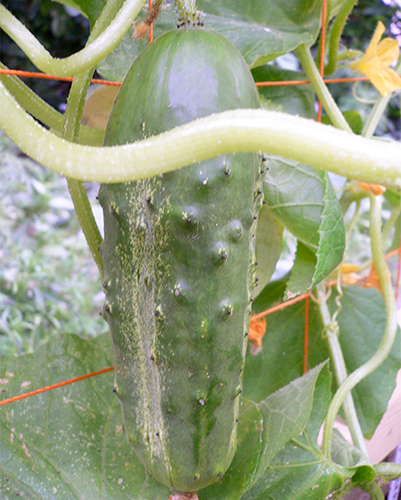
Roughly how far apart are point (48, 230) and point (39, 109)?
158 centimetres

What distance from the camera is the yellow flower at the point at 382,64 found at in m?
0.67

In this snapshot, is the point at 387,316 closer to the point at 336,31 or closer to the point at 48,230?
the point at 336,31

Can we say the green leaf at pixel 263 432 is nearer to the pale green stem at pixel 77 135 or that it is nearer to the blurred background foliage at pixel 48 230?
the pale green stem at pixel 77 135

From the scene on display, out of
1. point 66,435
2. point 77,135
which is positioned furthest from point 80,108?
point 66,435

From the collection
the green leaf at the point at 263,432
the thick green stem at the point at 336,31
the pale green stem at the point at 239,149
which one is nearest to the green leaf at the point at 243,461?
the green leaf at the point at 263,432

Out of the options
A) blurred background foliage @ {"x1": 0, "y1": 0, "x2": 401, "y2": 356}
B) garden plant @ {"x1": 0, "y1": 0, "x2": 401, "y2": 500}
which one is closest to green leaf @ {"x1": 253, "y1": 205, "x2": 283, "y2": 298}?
garden plant @ {"x1": 0, "y1": 0, "x2": 401, "y2": 500}

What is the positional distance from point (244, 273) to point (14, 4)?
6.69ft

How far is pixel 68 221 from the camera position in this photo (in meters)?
2.27

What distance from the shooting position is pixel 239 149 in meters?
0.33

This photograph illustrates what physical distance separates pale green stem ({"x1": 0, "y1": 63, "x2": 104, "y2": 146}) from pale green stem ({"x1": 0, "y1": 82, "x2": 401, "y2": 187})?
0.17 metres

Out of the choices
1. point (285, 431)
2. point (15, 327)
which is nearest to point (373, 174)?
point (285, 431)

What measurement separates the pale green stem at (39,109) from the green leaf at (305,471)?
425 mm

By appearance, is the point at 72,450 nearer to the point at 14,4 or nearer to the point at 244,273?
the point at 244,273

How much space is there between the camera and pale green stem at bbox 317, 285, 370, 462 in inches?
28.3
